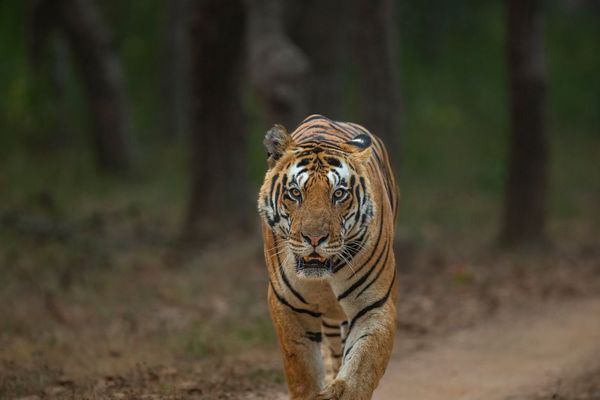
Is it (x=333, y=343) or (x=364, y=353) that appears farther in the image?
(x=333, y=343)

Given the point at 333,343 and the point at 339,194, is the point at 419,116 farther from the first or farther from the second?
the point at 339,194

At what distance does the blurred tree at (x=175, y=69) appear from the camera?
18797 mm

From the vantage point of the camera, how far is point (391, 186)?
5.73 meters

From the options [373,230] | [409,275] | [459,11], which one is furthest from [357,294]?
[459,11]

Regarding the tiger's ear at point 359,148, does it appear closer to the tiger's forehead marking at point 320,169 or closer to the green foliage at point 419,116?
the tiger's forehead marking at point 320,169

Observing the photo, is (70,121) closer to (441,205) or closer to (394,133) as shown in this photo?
(441,205)

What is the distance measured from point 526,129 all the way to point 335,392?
7.31m

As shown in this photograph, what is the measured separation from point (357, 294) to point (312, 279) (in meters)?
0.39

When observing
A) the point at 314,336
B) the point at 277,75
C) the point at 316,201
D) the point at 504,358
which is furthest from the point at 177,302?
the point at 316,201

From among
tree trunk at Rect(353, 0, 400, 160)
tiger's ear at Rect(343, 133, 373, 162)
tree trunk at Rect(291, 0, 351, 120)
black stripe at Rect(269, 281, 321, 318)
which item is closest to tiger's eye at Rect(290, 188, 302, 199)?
tiger's ear at Rect(343, 133, 373, 162)

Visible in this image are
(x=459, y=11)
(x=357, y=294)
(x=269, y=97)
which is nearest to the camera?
(x=357, y=294)

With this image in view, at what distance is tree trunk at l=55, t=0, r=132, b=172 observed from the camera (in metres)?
15.0

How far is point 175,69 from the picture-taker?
758 inches

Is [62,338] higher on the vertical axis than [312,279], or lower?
higher
